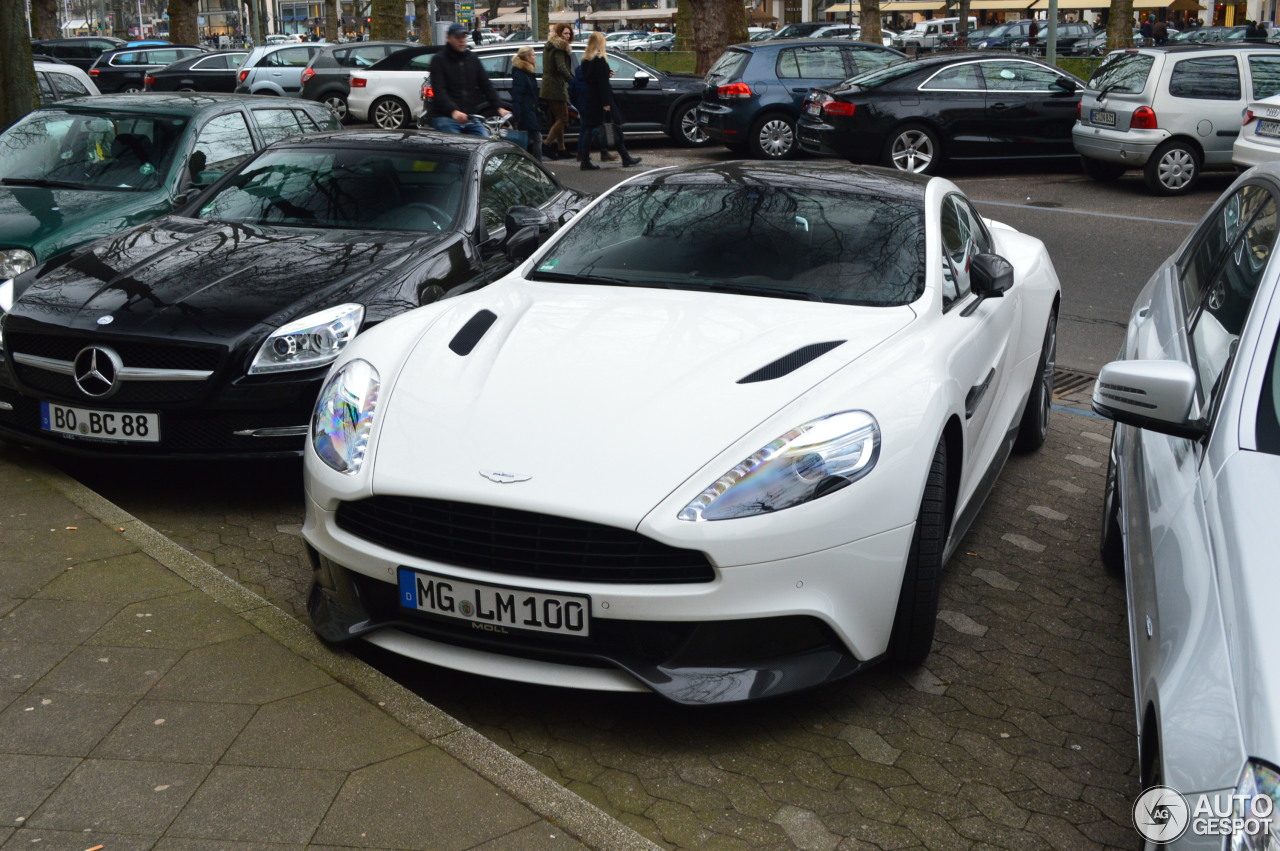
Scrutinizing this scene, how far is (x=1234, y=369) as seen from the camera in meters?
2.78

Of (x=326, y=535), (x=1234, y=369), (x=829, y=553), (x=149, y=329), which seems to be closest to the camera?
(x=1234, y=369)

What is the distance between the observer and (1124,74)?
1471cm

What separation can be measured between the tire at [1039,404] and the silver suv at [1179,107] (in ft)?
30.2

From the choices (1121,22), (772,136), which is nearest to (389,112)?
(772,136)

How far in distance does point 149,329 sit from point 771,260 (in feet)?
7.94

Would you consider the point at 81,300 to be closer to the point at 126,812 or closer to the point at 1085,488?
the point at 126,812

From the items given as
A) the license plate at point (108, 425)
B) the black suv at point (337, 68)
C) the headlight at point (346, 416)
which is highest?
the black suv at point (337, 68)

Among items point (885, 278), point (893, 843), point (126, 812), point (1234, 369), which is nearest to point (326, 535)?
point (126, 812)

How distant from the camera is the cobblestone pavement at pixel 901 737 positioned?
3053mm

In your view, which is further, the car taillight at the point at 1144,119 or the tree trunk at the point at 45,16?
the tree trunk at the point at 45,16

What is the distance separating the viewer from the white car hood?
3277 millimetres

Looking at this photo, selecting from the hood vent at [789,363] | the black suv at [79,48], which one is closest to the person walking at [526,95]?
the hood vent at [789,363]

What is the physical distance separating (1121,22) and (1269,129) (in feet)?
81.9

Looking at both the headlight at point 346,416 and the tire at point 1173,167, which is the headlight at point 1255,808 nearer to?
the headlight at point 346,416
